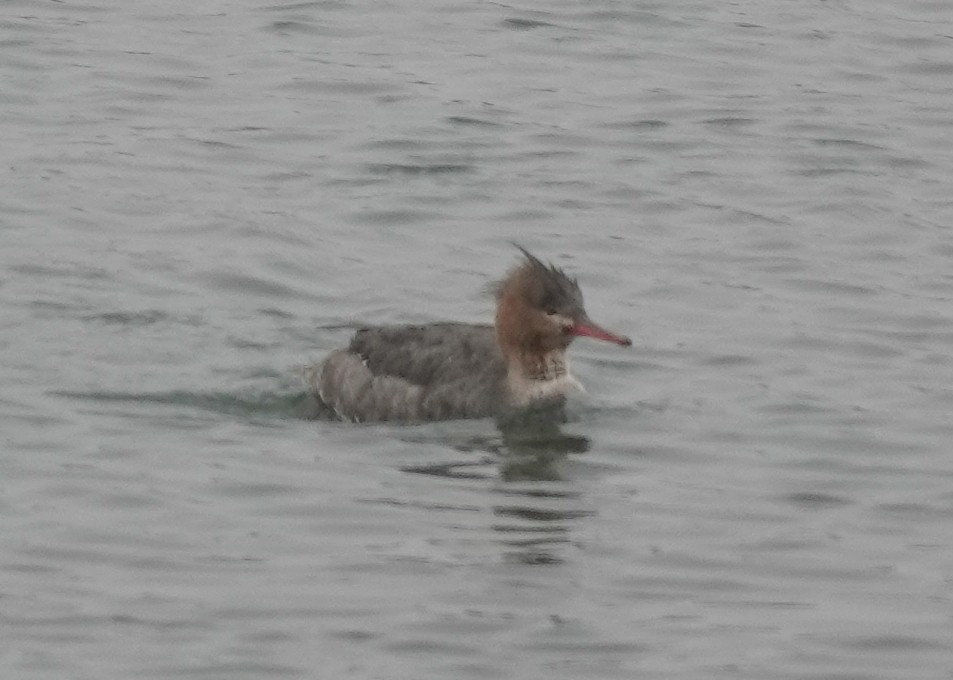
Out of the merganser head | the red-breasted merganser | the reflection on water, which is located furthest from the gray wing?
the reflection on water

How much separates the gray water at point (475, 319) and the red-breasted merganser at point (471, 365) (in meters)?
0.20

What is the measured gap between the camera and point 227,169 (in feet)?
58.6

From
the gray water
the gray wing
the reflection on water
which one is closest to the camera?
the gray water

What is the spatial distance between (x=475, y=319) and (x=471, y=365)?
5.40 feet

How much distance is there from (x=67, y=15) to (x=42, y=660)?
13.6 meters

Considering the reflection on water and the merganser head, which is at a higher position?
the merganser head

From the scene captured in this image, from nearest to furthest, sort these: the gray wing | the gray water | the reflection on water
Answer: the gray water
the reflection on water
the gray wing

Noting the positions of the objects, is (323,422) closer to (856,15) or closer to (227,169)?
(227,169)

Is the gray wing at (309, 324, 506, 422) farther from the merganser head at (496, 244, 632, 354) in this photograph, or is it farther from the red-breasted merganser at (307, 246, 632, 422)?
the merganser head at (496, 244, 632, 354)

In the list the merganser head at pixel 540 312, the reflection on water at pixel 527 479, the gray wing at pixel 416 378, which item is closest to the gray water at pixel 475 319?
the reflection on water at pixel 527 479

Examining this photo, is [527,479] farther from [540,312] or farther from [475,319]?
[475,319]

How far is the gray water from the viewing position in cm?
1009

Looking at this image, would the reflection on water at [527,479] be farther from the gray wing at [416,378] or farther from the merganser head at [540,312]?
the merganser head at [540,312]

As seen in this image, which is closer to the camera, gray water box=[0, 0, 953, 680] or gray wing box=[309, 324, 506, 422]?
gray water box=[0, 0, 953, 680]
